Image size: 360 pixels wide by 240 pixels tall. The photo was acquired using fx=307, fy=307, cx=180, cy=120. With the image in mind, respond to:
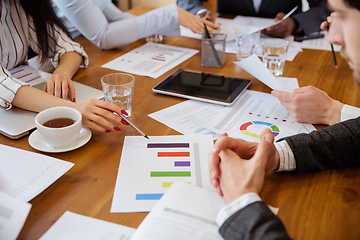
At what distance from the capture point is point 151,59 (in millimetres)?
1441

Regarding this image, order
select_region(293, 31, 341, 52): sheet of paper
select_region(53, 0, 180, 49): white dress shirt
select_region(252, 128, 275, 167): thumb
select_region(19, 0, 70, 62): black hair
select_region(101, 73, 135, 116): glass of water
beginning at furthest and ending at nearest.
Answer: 1. select_region(293, 31, 341, 52): sheet of paper
2. select_region(53, 0, 180, 49): white dress shirt
3. select_region(19, 0, 70, 62): black hair
4. select_region(101, 73, 135, 116): glass of water
5. select_region(252, 128, 275, 167): thumb

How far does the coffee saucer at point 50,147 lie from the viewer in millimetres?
820

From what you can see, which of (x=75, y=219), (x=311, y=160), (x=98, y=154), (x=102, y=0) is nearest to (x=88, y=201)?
(x=75, y=219)

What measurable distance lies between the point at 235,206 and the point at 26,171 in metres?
0.50

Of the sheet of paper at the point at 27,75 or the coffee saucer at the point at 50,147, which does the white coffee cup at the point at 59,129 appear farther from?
the sheet of paper at the point at 27,75

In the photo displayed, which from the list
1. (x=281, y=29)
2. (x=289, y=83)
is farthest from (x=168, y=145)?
(x=281, y=29)

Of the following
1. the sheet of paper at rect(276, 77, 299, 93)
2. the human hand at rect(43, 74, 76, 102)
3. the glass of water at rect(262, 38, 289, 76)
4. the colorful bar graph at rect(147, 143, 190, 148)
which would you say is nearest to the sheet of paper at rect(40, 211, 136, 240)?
the colorful bar graph at rect(147, 143, 190, 148)

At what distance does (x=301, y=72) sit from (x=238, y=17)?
0.81 metres

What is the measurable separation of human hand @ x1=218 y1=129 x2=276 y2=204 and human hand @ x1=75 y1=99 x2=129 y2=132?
36cm

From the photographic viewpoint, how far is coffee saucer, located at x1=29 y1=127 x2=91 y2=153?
82cm

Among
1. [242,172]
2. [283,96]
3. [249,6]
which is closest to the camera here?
[242,172]

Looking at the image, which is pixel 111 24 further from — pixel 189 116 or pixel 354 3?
pixel 354 3

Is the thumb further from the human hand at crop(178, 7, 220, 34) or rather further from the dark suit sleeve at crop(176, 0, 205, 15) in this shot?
the dark suit sleeve at crop(176, 0, 205, 15)

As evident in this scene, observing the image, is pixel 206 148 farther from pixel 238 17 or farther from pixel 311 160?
pixel 238 17
